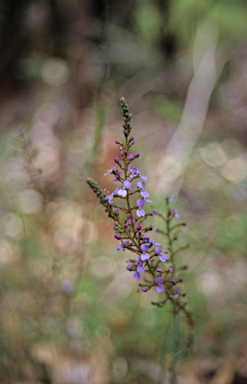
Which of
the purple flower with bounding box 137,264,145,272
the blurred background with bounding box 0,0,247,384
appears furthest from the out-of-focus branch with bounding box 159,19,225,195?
the purple flower with bounding box 137,264,145,272

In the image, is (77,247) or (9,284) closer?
(9,284)

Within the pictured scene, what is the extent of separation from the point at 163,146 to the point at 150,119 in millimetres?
1050

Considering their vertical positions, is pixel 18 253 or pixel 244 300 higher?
pixel 18 253

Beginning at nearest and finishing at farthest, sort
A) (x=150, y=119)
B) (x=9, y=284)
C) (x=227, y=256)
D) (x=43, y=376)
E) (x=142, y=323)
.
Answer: (x=43, y=376)
(x=142, y=323)
(x=9, y=284)
(x=227, y=256)
(x=150, y=119)

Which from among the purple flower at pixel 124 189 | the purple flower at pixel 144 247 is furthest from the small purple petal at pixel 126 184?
the purple flower at pixel 144 247

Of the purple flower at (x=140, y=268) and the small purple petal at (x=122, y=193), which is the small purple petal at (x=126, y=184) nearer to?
the small purple petal at (x=122, y=193)

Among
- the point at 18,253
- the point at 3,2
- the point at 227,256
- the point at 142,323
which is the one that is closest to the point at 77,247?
the point at 18,253

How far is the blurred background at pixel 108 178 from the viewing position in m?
2.19

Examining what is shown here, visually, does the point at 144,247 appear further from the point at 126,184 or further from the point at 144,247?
the point at 126,184

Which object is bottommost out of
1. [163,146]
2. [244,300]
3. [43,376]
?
[43,376]

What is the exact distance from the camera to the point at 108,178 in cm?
429

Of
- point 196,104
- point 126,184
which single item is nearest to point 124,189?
point 126,184

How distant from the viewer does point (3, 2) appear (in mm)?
6836

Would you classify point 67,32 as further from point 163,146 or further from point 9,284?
point 9,284
